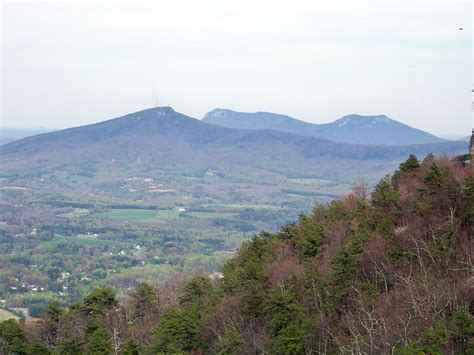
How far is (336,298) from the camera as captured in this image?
1764 cm

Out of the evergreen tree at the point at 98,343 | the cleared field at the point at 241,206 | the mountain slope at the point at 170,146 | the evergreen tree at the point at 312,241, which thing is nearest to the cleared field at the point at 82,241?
the cleared field at the point at 241,206

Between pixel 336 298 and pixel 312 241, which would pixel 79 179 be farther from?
pixel 336 298

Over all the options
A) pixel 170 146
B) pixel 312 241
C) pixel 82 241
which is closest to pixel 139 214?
pixel 82 241

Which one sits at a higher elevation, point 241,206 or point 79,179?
point 79,179

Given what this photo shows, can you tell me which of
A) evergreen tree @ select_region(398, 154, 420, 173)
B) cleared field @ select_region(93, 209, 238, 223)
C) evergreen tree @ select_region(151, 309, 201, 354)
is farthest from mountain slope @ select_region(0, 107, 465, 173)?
evergreen tree @ select_region(151, 309, 201, 354)

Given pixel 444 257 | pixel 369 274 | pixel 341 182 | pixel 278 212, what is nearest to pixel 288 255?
pixel 369 274

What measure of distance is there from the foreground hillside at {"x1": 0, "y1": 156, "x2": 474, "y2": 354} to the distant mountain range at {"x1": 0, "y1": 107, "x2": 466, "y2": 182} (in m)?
91.0

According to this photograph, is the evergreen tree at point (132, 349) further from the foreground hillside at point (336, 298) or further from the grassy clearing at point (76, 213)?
the grassy clearing at point (76, 213)

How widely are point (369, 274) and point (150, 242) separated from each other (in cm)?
4637

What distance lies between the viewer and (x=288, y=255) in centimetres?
2231

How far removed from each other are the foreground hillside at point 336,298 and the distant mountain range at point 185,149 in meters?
91.0

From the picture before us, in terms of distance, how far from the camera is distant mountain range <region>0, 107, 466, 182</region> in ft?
409

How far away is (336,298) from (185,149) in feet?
409

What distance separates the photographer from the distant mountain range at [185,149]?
409ft
